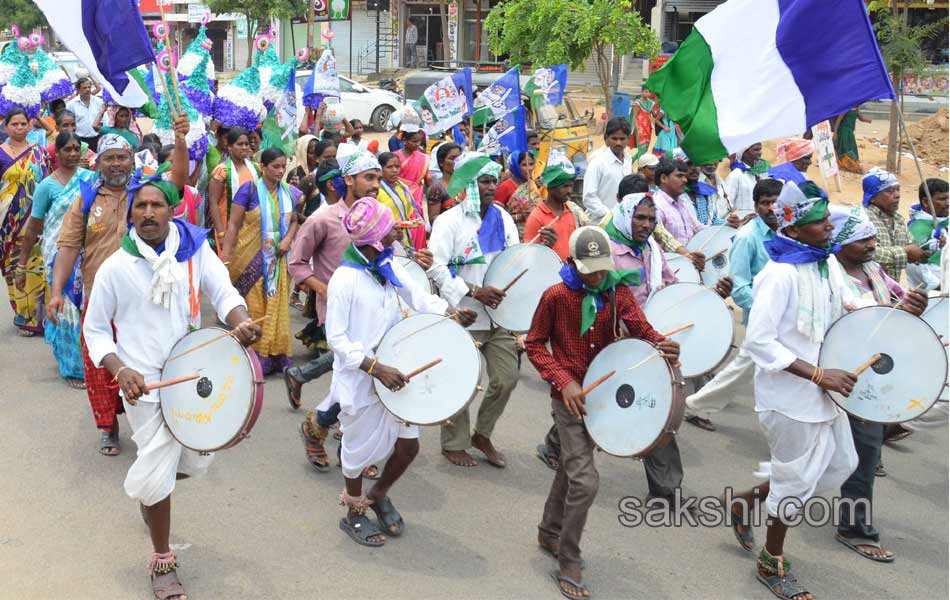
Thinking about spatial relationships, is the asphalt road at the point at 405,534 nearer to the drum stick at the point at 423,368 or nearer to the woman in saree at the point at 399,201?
the drum stick at the point at 423,368

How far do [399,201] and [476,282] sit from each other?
1.48 m

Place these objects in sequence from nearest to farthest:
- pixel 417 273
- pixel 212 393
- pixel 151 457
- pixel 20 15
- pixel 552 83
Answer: pixel 212 393 → pixel 151 457 → pixel 417 273 → pixel 552 83 → pixel 20 15

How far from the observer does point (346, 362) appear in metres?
5.17

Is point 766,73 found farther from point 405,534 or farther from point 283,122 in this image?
point 283,122

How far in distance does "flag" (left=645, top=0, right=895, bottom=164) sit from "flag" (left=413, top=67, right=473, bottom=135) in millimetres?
4536

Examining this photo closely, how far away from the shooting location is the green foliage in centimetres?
2030

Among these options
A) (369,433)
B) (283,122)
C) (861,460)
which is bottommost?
(861,460)

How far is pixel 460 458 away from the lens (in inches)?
264

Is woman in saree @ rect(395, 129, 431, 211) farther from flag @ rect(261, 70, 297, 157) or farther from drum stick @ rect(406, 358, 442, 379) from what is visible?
drum stick @ rect(406, 358, 442, 379)

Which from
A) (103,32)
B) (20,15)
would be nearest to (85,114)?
(103,32)

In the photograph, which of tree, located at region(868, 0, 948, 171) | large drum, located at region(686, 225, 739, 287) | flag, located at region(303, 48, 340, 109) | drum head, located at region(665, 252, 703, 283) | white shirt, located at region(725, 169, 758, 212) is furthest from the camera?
tree, located at region(868, 0, 948, 171)

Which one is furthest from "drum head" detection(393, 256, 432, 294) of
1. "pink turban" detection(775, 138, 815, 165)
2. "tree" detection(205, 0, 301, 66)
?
"tree" detection(205, 0, 301, 66)

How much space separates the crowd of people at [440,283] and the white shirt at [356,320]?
0.01 meters

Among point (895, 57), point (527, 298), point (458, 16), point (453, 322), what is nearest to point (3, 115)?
point (527, 298)
